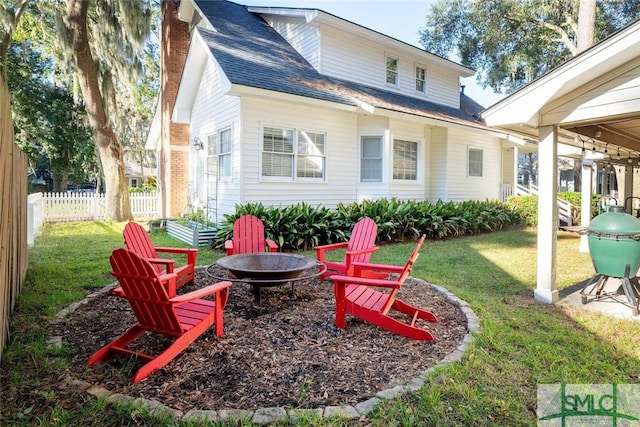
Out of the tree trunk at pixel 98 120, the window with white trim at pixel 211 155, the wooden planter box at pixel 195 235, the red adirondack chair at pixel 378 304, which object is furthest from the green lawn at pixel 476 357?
the tree trunk at pixel 98 120

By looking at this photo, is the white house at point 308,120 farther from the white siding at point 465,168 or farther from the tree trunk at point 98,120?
the tree trunk at point 98,120

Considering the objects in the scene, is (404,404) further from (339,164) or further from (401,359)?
(339,164)

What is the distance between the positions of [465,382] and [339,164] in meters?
8.16

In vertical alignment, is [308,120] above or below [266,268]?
above

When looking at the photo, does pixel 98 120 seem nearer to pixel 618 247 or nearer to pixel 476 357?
pixel 476 357

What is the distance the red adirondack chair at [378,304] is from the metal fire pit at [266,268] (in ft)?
1.70

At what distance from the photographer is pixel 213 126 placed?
10.3 meters

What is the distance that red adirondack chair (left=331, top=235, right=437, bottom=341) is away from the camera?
11.1 feet

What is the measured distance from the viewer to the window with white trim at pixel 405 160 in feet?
36.3

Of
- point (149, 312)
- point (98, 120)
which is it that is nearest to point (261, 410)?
point (149, 312)

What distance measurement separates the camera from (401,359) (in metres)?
3.03

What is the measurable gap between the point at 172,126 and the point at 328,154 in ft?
20.1

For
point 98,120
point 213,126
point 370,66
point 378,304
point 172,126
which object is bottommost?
point 378,304

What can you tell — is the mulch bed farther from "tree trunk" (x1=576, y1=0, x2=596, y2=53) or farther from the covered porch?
"tree trunk" (x1=576, y1=0, x2=596, y2=53)
